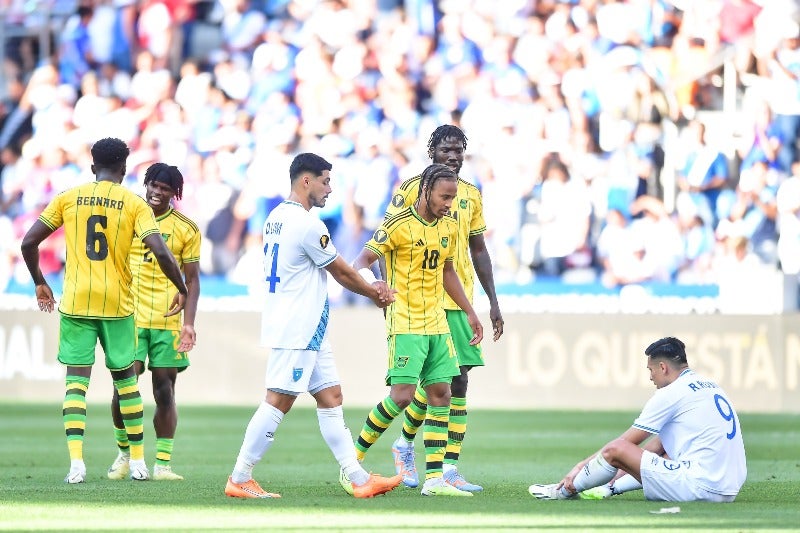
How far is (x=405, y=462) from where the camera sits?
31.0ft

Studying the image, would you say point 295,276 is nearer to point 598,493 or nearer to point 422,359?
point 422,359

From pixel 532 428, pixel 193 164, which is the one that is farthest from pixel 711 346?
pixel 193 164

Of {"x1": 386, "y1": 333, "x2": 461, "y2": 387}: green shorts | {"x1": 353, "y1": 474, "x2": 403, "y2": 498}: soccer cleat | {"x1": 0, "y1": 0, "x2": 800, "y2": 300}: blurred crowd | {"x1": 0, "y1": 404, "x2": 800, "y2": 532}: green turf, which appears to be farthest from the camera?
{"x1": 0, "y1": 0, "x2": 800, "y2": 300}: blurred crowd

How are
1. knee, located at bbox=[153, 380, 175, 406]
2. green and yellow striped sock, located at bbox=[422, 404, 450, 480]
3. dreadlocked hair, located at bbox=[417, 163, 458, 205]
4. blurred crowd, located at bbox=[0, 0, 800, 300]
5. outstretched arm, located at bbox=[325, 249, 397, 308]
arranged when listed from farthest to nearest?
1. blurred crowd, located at bbox=[0, 0, 800, 300]
2. knee, located at bbox=[153, 380, 175, 406]
3. green and yellow striped sock, located at bbox=[422, 404, 450, 480]
4. dreadlocked hair, located at bbox=[417, 163, 458, 205]
5. outstretched arm, located at bbox=[325, 249, 397, 308]

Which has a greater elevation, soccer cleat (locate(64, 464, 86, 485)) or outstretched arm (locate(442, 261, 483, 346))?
outstretched arm (locate(442, 261, 483, 346))

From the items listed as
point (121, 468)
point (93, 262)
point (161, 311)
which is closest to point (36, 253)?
point (93, 262)

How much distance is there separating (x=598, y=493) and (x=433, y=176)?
81.2 inches

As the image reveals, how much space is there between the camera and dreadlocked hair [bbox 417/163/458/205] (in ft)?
28.1

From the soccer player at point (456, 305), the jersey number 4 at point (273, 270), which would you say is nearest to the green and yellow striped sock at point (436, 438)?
the soccer player at point (456, 305)

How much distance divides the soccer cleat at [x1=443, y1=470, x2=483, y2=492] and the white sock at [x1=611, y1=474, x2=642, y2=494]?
93 centimetres

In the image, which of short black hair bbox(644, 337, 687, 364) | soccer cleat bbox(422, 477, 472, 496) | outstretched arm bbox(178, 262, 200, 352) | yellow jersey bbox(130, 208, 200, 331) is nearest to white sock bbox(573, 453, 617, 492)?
short black hair bbox(644, 337, 687, 364)

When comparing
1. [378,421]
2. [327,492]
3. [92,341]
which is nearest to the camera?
[327,492]

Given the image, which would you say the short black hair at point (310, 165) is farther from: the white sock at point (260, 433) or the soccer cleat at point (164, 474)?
the soccer cleat at point (164, 474)

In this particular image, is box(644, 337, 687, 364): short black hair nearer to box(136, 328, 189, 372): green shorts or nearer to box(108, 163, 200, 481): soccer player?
box(108, 163, 200, 481): soccer player
